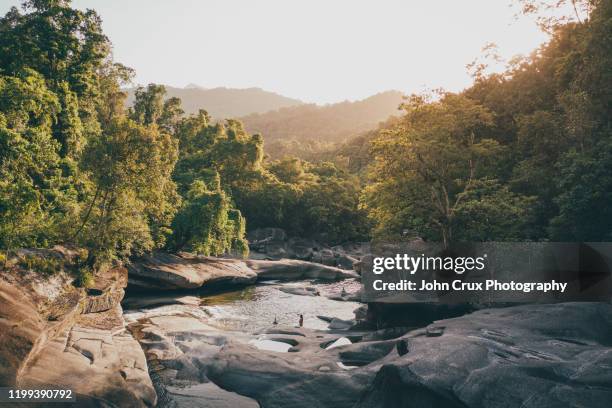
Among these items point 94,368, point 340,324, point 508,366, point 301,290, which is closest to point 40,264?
point 94,368

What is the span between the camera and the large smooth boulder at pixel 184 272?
34125 millimetres

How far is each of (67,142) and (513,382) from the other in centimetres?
3256

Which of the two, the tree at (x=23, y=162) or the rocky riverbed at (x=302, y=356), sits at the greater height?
the tree at (x=23, y=162)

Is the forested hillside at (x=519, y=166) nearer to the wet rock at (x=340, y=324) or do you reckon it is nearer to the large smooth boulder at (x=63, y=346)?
the wet rock at (x=340, y=324)

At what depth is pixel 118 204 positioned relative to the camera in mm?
24562

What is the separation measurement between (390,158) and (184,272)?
19409 millimetres

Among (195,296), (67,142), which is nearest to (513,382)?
Result: (195,296)

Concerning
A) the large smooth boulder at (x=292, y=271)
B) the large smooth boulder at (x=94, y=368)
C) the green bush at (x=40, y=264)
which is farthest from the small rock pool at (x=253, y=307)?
the large smooth boulder at (x=94, y=368)

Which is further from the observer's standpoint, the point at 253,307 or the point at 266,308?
the point at 253,307

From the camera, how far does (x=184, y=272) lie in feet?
118

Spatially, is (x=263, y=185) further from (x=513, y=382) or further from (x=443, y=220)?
(x=513, y=382)

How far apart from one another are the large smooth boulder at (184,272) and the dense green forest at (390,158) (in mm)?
1761

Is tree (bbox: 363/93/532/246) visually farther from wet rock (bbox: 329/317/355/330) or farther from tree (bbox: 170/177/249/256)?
tree (bbox: 170/177/249/256)

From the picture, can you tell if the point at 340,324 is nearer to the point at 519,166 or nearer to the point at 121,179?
the point at 121,179
